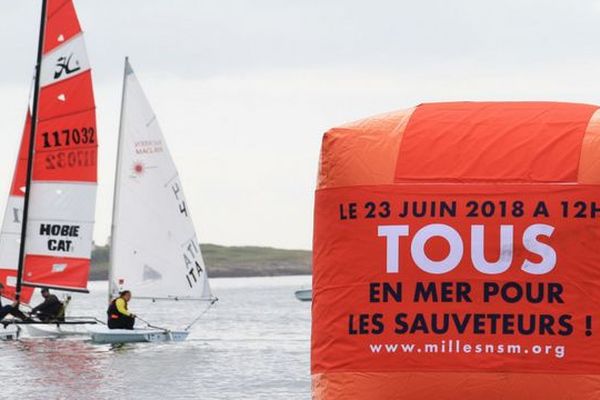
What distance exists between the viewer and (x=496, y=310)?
6414 mm

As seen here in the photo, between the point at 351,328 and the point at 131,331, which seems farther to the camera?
the point at 131,331

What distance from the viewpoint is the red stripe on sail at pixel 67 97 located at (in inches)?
1423

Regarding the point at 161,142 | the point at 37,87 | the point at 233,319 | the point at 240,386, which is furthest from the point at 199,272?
the point at 233,319

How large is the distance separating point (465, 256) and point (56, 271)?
102 ft

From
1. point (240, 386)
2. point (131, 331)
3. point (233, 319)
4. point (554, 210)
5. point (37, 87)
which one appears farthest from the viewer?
point (233, 319)

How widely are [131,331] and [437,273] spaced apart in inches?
1004

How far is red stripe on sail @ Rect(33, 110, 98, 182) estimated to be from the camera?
118ft

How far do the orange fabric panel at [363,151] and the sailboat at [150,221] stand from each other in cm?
2997

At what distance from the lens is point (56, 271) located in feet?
120

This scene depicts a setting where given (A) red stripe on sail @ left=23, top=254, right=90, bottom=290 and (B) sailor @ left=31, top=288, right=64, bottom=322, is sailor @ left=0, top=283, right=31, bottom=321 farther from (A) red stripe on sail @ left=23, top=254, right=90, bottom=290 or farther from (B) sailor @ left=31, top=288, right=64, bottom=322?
(A) red stripe on sail @ left=23, top=254, right=90, bottom=290

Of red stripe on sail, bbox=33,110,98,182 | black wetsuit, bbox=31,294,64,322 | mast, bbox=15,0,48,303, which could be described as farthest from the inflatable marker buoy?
mast, bbox=15,0,48,303

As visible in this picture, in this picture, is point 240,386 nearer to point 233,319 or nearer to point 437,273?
point 437,273

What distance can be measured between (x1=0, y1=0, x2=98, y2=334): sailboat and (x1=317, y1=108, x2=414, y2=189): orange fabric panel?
30088mm

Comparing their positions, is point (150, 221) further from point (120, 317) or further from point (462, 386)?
point (462, 386)
